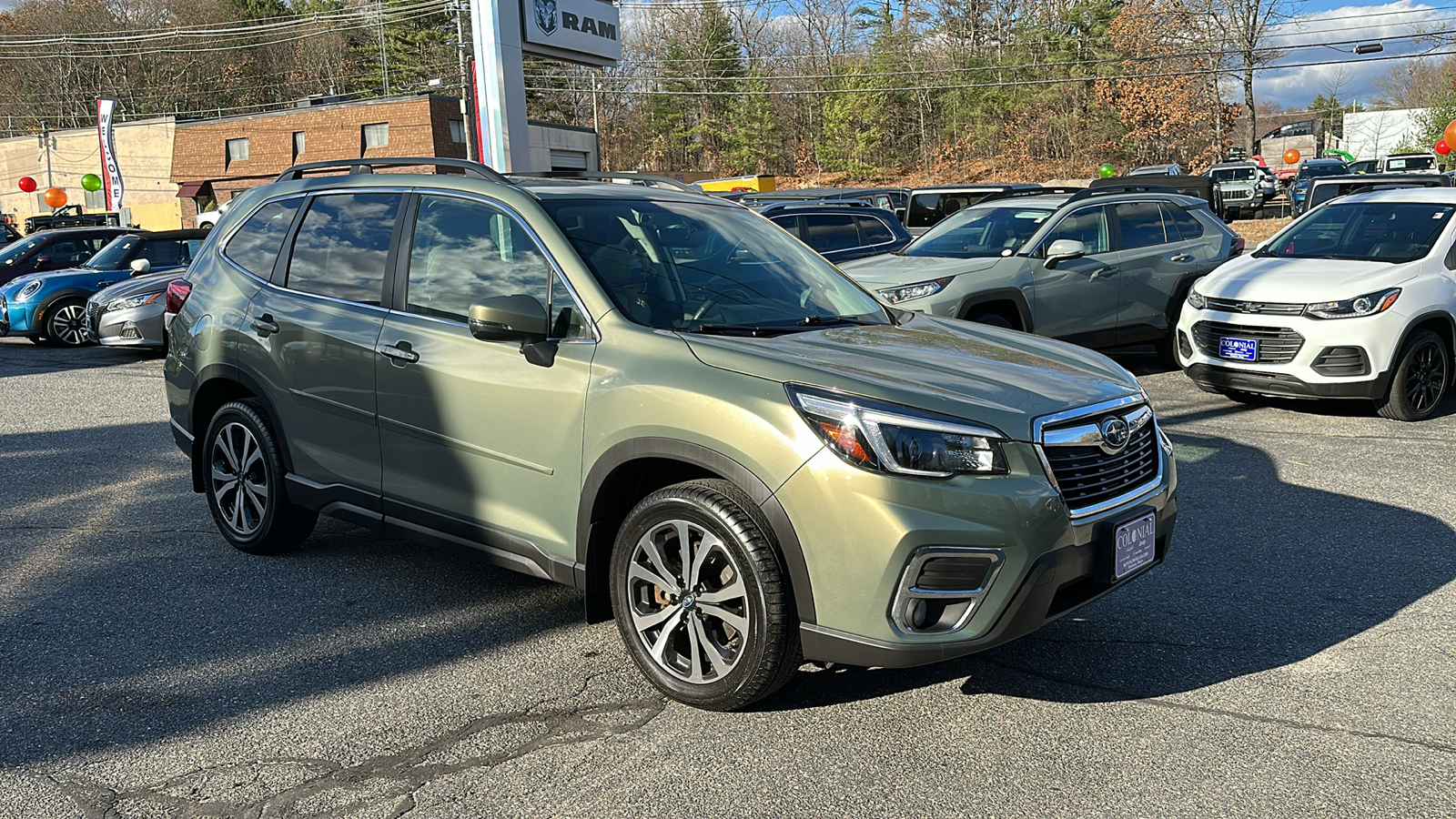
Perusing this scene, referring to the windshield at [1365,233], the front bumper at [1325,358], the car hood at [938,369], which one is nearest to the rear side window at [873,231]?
the windshield at [1365,233]

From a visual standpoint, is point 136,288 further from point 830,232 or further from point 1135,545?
point 1135,545

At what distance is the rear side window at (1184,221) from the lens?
11281mm

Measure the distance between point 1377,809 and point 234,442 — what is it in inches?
195

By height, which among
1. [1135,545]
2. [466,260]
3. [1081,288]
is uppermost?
[466,260]

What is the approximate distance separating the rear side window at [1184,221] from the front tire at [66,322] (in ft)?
46.3

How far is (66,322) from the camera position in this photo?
50.8ft

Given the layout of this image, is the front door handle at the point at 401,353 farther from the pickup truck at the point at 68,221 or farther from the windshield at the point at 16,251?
the pickup truck at the point at 68,221

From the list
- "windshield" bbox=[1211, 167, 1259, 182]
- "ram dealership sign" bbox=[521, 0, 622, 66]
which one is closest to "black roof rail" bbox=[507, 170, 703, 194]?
"ram dealership sign" bbox=[521, 0, 622, 66]

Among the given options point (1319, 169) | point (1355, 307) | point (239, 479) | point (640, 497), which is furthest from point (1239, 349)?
point (1319, 169)

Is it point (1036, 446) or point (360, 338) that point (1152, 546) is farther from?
point (360, 338)

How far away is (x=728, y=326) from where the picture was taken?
4129 millimetres

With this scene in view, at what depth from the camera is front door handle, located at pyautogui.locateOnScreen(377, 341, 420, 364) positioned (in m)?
4.46

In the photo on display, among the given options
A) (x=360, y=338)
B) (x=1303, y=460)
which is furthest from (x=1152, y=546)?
(x=1303, y=460)

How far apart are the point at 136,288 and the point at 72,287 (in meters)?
2.51
